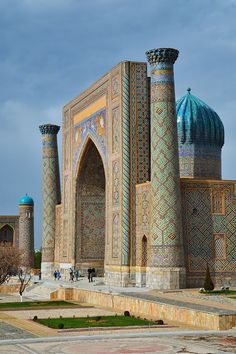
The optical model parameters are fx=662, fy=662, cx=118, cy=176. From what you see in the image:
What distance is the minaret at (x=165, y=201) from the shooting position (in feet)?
58.1

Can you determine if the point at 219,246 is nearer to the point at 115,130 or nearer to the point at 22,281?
the point at 115,130

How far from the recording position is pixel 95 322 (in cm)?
1208

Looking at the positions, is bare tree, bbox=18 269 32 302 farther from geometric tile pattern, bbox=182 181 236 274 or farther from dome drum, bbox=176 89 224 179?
dome drum, bbox=176 89 224 179

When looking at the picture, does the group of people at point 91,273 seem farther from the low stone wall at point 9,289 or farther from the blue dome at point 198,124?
the blue dome at point 198,124

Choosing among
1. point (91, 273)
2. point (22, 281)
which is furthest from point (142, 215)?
point (91, 273)

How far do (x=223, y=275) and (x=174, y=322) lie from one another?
663 cm

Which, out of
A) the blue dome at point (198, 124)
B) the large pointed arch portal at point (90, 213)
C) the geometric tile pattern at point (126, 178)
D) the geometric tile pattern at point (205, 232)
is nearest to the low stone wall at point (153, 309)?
the geometric tile pattern at point (126, 178)

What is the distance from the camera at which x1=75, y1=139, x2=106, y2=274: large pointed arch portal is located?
2516 cm

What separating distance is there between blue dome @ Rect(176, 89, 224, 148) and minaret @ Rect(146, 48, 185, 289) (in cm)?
567

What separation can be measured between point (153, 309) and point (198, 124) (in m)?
11.9

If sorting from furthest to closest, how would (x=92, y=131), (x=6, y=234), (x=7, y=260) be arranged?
(x=6, y=234) → (x=7, y=260) → (x=92, y=131)

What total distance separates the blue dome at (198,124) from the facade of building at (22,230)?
46.7 feet

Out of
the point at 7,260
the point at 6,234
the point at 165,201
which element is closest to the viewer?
the point at 165,201

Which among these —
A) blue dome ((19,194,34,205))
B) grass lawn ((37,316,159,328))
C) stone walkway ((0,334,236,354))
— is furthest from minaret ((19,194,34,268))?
stone walkway ((0,334,236,354))
